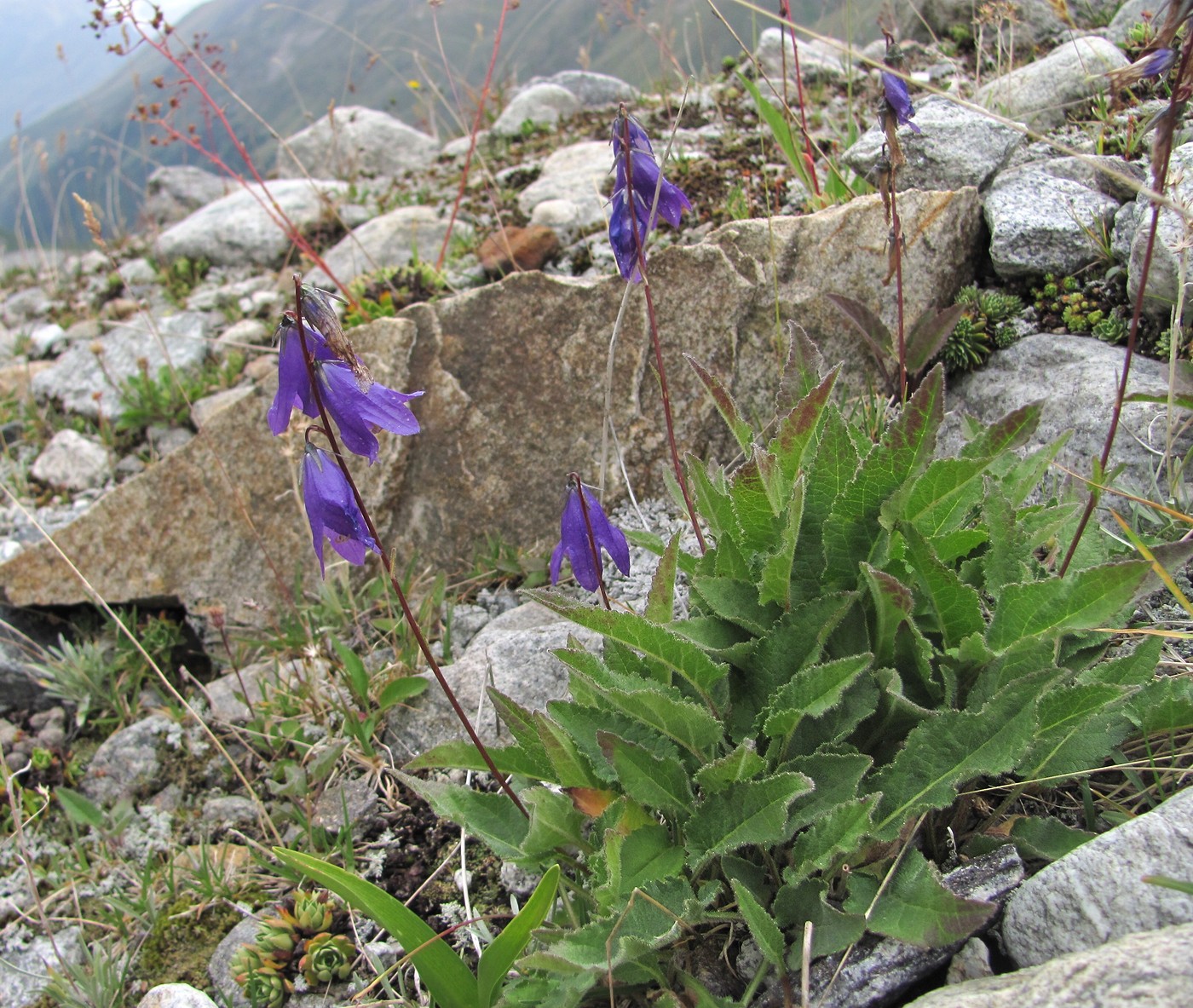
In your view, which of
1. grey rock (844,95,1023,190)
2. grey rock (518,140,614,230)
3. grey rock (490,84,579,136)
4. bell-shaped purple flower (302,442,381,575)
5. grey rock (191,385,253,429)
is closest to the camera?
bell-shaped purple flower (302,442,381,575)

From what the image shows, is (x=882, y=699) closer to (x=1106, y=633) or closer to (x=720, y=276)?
(x=1106, y=633)

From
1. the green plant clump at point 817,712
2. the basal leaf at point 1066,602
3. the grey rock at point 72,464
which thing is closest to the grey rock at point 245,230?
the grey rock at point 72,464

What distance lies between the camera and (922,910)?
158cm

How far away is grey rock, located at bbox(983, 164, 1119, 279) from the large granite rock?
0.45 ft

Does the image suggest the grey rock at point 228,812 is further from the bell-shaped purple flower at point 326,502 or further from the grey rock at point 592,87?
the grey rock at point 592,87

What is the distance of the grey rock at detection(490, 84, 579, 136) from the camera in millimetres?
Answer: 6926

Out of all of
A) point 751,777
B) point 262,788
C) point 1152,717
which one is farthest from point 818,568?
point 262,788

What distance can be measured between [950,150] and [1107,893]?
9.54ft

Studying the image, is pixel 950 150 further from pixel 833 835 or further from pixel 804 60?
pixel 804 60

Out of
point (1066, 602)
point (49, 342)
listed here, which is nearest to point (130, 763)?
point (1066, 602)

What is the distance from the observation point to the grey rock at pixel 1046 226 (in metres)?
3.13

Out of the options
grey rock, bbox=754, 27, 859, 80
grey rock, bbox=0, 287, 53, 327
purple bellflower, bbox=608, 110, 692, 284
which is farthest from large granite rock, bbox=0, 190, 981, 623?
grey rock, bbox=0, 287, 53, 327

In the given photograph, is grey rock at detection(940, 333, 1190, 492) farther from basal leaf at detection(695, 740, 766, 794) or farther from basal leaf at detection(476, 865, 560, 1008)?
basal leaf at detection(476, 865, 560, 1008)

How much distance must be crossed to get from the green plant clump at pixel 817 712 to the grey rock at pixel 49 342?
229 inches
